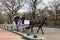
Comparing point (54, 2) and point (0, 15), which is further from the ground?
point (54, 2)

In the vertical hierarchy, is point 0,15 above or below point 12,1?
below

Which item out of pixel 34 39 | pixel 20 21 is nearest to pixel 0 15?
pixel 20 21

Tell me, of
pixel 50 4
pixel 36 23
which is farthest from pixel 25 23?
pixel 50 4

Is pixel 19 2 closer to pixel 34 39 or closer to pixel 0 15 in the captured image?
pixel 0 15

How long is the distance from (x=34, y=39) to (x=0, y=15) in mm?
95094

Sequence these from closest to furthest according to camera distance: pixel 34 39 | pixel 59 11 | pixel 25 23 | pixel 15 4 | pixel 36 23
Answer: pixel 34 39, pixel 36 23, pixel 25 23, pixel 59 11, pixel 15 4

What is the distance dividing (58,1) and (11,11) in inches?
660

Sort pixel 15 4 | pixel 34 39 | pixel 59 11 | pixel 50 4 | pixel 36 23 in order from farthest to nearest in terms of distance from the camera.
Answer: pixel 50 4 → pixel 15 4 → pixel 59 11 → pixel 36 23 → pixel 34 39

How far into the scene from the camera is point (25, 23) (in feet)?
92.8

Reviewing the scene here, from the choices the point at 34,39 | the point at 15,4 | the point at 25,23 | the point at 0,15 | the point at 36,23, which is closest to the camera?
the point at 34,39

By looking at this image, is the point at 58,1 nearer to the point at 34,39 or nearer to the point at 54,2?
the point at 54,2

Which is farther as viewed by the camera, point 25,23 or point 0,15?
point 0,15

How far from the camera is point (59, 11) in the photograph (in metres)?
62.1

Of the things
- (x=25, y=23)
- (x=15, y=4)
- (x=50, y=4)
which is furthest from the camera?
(x=50, y=4)
